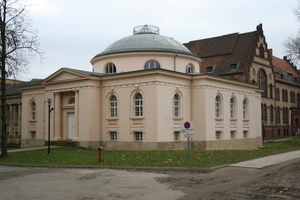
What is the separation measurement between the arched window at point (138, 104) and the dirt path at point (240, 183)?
1520cm

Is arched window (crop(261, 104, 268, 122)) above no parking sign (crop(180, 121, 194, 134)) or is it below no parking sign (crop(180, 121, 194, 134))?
above

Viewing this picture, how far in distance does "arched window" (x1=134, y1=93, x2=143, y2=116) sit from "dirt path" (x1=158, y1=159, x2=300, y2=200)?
15197 millimetres

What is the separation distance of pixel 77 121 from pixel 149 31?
15052mm

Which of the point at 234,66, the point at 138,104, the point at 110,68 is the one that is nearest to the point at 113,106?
the point at 138,104

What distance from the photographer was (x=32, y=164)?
21.8 metres

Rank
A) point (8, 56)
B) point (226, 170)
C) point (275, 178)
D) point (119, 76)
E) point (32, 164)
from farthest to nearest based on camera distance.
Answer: point (119, 76) < point (8, 56) < point (32, 164) < point (226, 170) < point (275, 178)

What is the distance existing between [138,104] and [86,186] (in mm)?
18569

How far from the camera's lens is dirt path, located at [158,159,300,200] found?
11.2 m

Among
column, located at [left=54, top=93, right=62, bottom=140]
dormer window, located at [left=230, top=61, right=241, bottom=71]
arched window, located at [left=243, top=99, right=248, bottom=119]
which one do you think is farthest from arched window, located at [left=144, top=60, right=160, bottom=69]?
dormer window, located at [left=230, top=61, right=241, bottom=71]

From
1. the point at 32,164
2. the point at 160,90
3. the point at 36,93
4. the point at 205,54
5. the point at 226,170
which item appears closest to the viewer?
the point at 226,170

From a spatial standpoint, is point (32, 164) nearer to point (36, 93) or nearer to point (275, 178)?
point (275, 178)

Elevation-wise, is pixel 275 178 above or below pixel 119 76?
below

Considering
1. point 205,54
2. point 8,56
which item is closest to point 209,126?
point 8,56

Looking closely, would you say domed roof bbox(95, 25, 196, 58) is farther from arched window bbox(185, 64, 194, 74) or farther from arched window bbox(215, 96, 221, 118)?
arched window bbox(215, 96, 221, 118)
